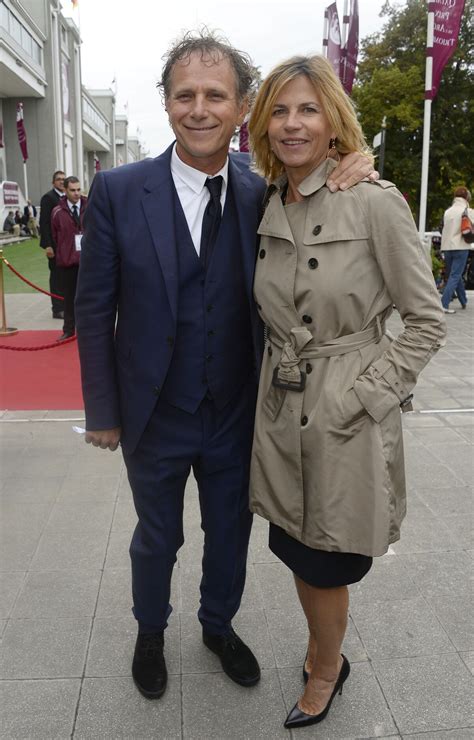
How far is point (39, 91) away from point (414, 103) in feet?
85.4

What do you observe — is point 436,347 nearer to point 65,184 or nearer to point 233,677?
point 233,677

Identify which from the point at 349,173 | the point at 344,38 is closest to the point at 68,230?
the point at 349,173

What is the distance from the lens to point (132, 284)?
2.13m

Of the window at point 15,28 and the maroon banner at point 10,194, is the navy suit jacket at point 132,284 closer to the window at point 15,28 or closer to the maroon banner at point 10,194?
the maroon banner at point 10,194

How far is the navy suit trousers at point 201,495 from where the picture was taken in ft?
7.42

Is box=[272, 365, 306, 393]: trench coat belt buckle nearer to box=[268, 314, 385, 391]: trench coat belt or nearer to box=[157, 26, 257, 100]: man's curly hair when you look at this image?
box=[268, 314, 385, 391]: trench coat belt

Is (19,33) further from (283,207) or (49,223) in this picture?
(283,207)

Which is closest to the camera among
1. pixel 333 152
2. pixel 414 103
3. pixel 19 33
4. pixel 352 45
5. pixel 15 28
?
pixel 333 152

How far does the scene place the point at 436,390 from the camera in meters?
6.30

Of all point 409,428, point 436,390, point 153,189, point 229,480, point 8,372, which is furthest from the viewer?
point 8,372

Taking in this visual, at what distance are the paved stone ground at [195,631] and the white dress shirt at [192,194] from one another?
1.54m

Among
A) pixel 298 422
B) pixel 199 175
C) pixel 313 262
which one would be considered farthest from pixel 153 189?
pixel 298 422

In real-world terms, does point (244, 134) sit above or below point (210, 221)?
above

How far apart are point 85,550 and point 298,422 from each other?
175cm
